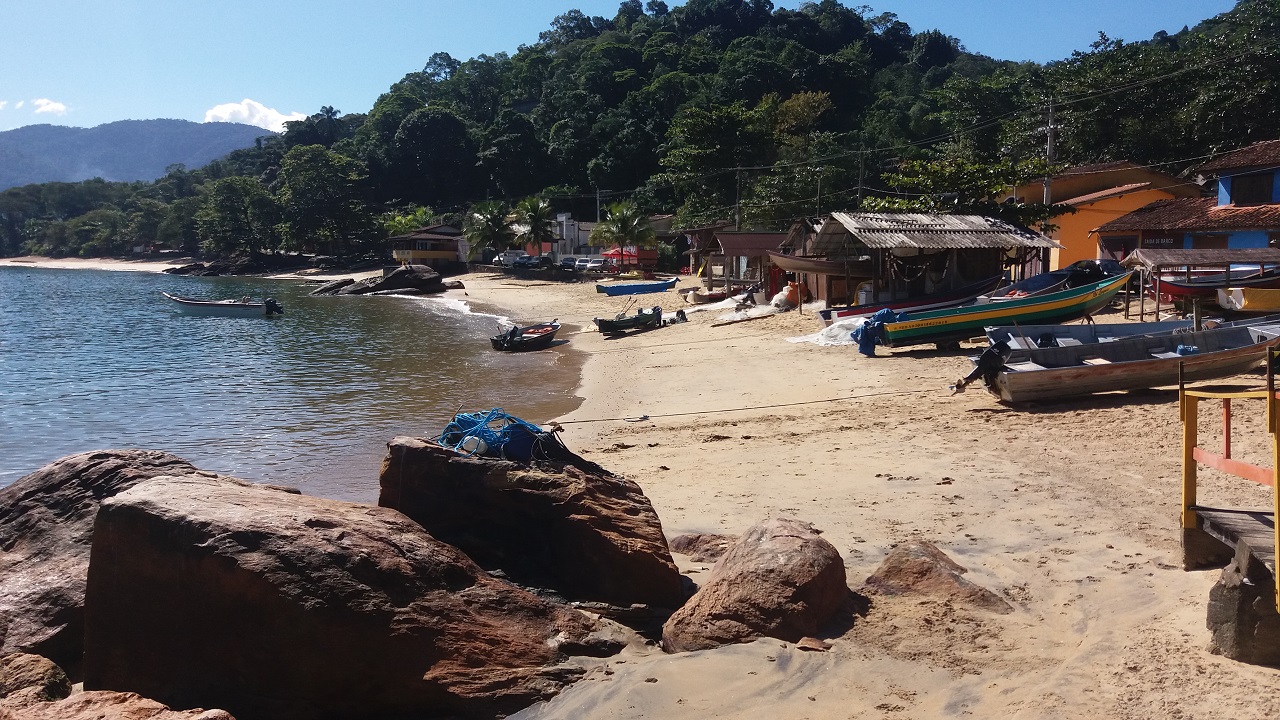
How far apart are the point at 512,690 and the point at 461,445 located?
9.06 feet

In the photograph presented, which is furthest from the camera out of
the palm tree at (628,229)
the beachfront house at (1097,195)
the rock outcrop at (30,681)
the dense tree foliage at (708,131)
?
the palm tree at (628,229)

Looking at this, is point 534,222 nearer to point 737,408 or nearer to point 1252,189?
point 1252,189

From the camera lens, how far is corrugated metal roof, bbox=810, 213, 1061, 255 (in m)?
24.0

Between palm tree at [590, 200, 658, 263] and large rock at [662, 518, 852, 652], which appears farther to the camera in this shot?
palm tree at [590, 200, 658, 263]

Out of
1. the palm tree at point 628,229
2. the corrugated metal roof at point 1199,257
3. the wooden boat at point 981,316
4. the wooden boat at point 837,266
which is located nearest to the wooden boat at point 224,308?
the palm tree at point 628,229

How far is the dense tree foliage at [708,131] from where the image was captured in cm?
4328

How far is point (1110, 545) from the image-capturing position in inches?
299

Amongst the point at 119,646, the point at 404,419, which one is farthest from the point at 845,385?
the point at 119,646

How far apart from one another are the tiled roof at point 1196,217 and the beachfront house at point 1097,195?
8.73 feet

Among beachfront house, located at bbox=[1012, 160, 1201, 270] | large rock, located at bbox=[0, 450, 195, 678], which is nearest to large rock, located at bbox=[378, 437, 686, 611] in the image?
large rock, located at bbox=[0, 450, 195, 678]

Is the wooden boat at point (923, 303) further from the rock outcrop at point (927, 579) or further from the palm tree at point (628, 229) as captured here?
the palm tree at point (628, 229)

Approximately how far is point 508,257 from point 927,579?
203ft

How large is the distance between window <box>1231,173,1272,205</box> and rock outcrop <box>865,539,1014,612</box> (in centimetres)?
3068

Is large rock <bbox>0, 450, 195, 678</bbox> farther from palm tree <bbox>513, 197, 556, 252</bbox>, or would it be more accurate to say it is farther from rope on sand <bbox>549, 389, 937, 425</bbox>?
palm tree <bbox>513, 197, 556, 252</bbox>
